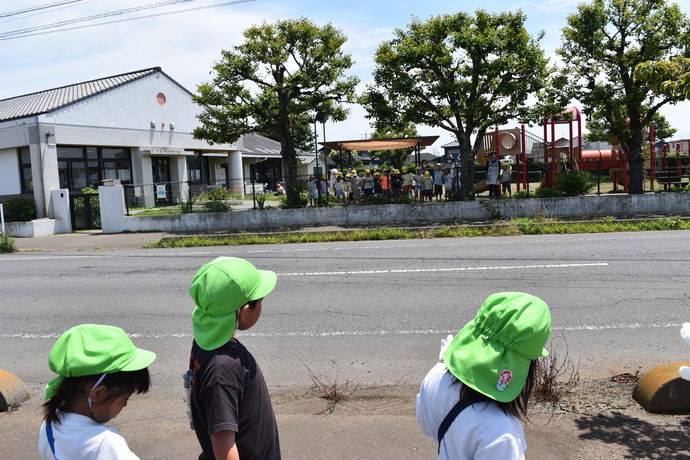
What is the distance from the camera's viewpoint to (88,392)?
2.18m

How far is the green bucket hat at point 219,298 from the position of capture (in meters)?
2.33

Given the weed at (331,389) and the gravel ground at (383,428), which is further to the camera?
the weed at (331,389)

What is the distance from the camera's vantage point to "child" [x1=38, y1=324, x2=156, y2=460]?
6.88ft

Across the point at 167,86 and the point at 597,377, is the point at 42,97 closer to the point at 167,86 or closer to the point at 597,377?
the point at 167,86

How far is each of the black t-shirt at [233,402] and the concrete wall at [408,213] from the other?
672 inches

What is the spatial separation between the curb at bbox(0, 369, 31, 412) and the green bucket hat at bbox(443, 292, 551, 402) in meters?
4.80

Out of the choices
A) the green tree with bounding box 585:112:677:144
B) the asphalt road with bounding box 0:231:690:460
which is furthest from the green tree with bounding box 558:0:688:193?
the asphalt road with bounding box 0:231:690:460

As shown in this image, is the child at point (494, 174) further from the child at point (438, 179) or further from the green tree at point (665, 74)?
the green tree at point (665, 74)

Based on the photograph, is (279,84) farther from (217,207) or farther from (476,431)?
(476,431)

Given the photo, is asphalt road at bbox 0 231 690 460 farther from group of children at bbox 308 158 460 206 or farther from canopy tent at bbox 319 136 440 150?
canopy tent at bbox 319 136 440 150

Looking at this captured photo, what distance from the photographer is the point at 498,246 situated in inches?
512

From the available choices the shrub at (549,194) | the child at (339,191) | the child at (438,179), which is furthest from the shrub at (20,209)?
the shrub at (549,194)

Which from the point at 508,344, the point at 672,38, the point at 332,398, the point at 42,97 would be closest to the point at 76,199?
the point at 42,97

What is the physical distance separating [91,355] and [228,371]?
52 centimetres
